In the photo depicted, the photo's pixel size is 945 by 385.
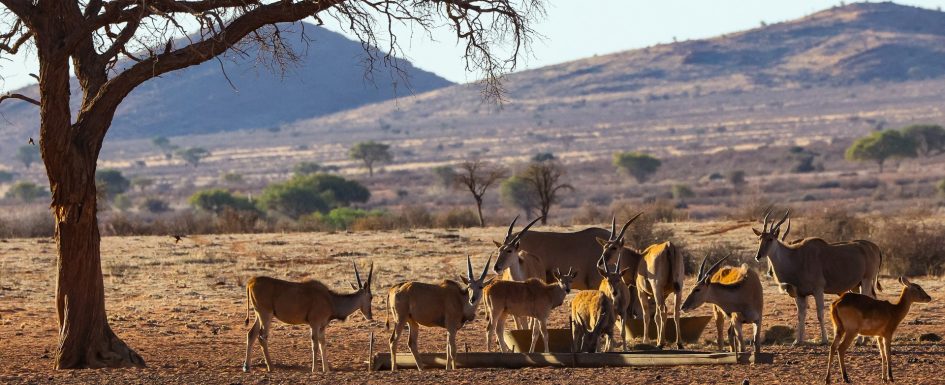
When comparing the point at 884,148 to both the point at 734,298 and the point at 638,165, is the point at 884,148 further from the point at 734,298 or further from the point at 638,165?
the point at 734,298

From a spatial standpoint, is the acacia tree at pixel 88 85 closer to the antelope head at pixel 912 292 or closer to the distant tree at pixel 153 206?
the antelope head at pixel 912 292

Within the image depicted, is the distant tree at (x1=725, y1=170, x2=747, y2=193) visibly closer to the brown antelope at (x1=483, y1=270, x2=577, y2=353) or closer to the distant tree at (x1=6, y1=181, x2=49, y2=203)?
the distant tree at (x1=6, y1=181, x2=49, y2=203)

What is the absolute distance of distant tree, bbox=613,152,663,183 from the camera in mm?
102688

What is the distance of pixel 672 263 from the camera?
53.9 feet

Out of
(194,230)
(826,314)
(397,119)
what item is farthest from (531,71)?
(826,314)

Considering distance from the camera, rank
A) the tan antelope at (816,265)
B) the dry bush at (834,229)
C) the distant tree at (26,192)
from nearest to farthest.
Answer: the tan antelope at (816,265)
the dry bush at (834,229)
the distant tree at (26,192)

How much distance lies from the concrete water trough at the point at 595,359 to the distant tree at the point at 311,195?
2232 inches

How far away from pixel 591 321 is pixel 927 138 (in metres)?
88.2

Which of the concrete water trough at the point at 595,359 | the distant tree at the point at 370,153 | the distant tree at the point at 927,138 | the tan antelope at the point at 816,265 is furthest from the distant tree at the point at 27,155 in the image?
the concrete water trough at the point at 595,359

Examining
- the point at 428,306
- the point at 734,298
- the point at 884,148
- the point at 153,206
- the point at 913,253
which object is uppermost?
the point at 884,148

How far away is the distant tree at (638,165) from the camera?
337 feet

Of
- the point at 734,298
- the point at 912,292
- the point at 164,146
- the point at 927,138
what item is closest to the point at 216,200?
the point at 927,138

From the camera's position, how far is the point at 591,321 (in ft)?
49.4

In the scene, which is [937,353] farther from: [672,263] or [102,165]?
[102,165]
